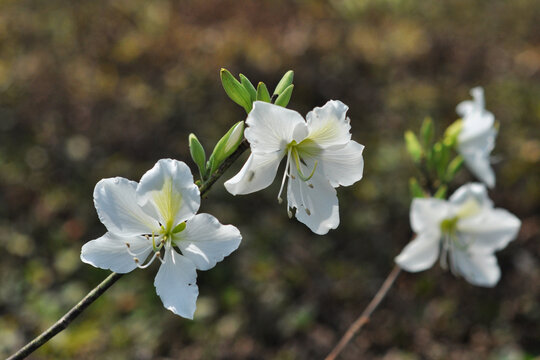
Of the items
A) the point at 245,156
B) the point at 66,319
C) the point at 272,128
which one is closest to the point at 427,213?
the point at 272,128

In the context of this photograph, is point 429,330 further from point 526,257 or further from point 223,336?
point 223,336

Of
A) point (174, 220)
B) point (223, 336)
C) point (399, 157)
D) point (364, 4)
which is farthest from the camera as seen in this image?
point (364, 4)

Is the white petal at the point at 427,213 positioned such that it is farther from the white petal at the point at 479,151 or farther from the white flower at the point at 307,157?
the white flower at the point at 307,157

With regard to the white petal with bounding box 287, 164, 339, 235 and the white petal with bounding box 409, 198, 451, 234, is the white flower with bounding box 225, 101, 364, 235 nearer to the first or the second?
the white petal with bounding box 287, 164, 339, 235

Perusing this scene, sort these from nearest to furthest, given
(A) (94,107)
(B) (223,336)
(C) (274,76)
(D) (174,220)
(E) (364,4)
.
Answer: (D) (174,220), (B) (223,336), (A) (94,107), (C) (274,76), (E) (364,4)

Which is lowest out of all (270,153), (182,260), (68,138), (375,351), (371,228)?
(375,351)

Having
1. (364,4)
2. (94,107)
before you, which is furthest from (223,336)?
(364,4)

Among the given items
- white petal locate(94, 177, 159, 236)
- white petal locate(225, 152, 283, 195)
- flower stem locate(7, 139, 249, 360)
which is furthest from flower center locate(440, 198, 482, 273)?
flower stem locate(7, 139, 249, 360)
